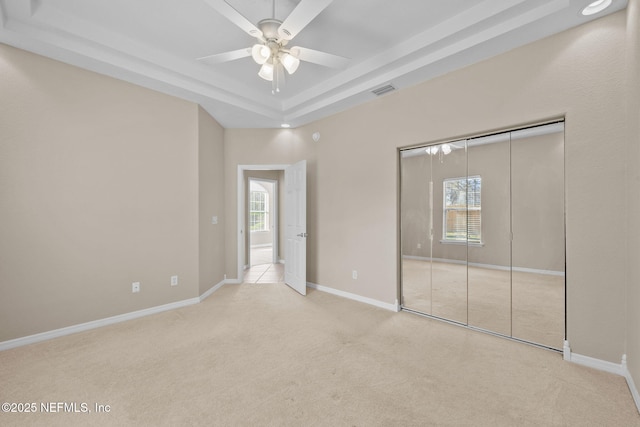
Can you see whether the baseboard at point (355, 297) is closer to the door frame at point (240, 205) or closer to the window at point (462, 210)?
the window at point (462, 210)

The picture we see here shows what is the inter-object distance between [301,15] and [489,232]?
2667mm

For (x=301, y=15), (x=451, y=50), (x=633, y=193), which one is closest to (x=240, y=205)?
(x=301, y=15)

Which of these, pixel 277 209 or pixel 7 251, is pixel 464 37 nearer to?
pixel 7 251

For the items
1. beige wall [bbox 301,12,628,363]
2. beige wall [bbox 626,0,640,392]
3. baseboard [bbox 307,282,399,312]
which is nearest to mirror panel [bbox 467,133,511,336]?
beige wall [bbox 301,12,628,363]

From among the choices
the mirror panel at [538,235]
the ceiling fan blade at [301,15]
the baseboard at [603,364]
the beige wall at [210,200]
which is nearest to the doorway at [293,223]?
the beige wall at [210,200]

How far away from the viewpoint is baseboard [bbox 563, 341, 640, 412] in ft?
6.38

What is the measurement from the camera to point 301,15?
1.87 meters

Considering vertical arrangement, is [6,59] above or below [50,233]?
above

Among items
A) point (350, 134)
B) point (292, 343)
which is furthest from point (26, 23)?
point (292, 343)

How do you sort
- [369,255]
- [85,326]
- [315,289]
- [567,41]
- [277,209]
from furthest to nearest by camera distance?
1. [277,209]
2. [315,289]
3. [369,255]
4. [85,326]
5. [567,41]

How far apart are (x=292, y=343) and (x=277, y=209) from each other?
4.51 m

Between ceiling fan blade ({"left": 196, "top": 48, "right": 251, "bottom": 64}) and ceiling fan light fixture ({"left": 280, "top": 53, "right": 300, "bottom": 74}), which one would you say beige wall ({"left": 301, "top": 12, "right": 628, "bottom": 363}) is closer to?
ceiling fan light fixture ({"left": 280, "top": 53, "right": 300, "bottom": 74})

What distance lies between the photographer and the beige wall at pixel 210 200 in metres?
3.96

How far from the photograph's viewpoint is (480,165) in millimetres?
2854
